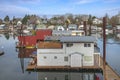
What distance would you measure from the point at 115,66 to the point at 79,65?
21.4ft

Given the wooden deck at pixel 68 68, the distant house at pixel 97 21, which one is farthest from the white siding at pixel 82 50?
the distant house at pixel 97 21

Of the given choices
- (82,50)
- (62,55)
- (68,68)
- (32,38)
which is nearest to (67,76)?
(68,68)

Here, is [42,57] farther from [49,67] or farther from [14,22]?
[14,22]

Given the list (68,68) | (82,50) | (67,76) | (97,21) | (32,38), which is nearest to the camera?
(67,76)

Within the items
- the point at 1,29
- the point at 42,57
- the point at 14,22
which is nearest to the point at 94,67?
the point at 42,57

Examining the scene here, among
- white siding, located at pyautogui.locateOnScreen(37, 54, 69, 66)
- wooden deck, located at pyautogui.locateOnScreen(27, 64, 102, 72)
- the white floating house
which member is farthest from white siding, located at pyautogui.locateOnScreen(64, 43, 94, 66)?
wooden deck, located at pyautogui.locateOnScreen(27, 64, 102, 72)

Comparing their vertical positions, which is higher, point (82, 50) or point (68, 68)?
point (82, 50)

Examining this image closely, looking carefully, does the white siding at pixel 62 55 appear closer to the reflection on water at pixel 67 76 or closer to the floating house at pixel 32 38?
the reflection on water at pixel 67 76

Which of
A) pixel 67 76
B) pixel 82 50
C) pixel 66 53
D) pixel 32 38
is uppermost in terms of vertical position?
pixel 82 50

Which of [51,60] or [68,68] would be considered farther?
[51,60]

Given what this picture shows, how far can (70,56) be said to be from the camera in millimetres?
30641

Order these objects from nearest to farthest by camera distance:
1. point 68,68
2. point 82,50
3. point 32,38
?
point 68,68 → point 82,50 → point 32,38

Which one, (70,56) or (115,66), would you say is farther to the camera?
(115,66)

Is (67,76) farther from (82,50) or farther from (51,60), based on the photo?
(82,50)
